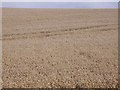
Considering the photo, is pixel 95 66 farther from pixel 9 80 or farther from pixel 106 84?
pixel 9 80

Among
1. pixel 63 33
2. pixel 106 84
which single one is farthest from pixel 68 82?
pixel 63 33

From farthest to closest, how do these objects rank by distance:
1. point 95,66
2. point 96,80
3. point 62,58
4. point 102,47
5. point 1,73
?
point 102,47 → point 62,58 → point 95,66 → point 1,73 → point 96,80

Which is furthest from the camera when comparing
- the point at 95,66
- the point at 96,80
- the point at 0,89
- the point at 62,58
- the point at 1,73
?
the point at 62,58

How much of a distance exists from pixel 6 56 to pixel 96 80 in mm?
7496

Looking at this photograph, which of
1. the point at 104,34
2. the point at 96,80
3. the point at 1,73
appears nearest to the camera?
the point at 96,80

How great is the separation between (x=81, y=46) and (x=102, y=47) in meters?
1.74

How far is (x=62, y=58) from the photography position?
17.0 meters

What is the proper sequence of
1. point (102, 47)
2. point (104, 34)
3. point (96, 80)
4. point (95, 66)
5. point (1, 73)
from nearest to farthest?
point (96, 80)
point (1, 73)
point (95, 66)
point (102, 47)
point (104, 34)

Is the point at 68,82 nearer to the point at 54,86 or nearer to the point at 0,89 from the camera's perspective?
the point at 54,86

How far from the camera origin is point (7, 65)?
1532cm

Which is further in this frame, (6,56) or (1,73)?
(6,56)

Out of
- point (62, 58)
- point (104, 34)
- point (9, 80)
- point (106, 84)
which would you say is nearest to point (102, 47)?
point (62, 58)

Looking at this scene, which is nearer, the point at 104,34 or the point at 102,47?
the point at 102,47

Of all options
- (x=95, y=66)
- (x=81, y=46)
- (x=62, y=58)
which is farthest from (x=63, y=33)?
(x=95, y=66)
